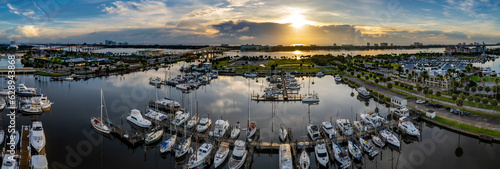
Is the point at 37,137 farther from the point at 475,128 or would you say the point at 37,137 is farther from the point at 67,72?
the point at 67,72

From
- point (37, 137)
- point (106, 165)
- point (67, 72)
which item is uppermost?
point (67, 72)

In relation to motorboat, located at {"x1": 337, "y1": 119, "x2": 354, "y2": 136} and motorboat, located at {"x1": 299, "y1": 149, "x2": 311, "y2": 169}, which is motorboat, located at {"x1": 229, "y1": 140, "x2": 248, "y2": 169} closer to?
motorboat, located at {"x1": 299, "y1": 149, "x2": 311, "y2": 169}

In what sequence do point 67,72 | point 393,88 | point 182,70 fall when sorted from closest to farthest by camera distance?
point 393,88
point 67,72
point 182,70

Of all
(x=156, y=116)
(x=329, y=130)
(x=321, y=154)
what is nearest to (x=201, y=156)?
(x=321, y=154)

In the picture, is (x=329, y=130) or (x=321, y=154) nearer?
(x=321, y=154)

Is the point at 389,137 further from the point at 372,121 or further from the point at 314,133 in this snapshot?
the point at 314,133

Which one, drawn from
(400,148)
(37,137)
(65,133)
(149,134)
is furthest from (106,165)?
(400,148)

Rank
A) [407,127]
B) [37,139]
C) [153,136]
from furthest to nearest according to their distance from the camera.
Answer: [407,127], [153,136], [37,139]
